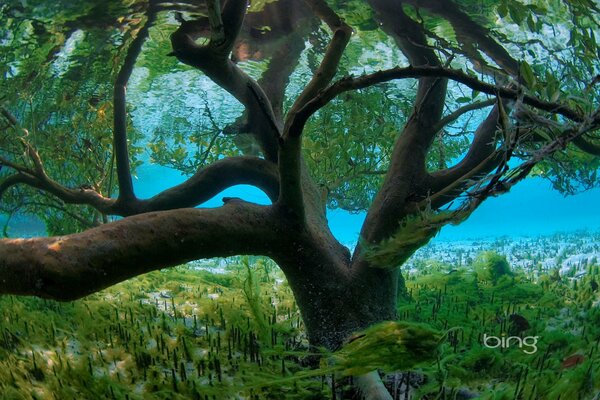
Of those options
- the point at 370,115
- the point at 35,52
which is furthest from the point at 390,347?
the point at 35,52

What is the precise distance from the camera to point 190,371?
430 cm

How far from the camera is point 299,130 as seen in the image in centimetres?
388

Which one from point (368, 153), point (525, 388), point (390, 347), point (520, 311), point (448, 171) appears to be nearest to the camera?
point (390, 347)

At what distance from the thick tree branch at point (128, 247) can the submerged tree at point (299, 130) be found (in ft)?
0.04

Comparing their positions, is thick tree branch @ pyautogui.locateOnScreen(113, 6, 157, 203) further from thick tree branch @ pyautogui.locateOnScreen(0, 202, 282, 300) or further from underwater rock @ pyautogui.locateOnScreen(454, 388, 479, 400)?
underwater rock @ pyautogui.locateOnScreen(454, 388, 479, 400)

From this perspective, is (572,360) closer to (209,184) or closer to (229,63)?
(209,184)

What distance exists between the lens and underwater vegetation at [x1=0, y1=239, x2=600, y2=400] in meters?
2.85

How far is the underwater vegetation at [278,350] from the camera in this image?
9.36 feet

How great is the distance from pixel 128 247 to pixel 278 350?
63.6 inches

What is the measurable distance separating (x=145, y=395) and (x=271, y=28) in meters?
7.27

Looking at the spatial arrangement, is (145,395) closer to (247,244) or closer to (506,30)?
(247,244)

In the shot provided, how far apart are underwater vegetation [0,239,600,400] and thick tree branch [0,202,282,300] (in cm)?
43

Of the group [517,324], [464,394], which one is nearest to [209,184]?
[464,394]

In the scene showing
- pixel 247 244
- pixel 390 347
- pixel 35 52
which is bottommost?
pixel 390 347
